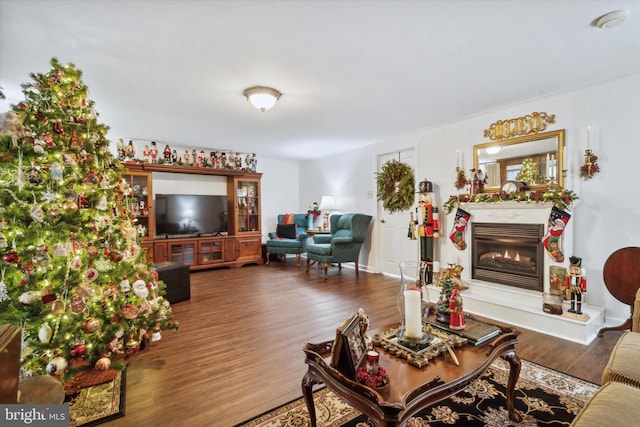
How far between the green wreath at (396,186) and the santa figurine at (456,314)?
10.2 feet

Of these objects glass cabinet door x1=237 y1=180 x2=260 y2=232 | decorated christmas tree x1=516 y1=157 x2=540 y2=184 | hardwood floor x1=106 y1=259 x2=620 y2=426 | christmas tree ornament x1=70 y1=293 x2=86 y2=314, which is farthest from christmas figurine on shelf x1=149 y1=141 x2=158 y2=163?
decorated christmas tree x1=516 y1=157 x2=540 y2=184

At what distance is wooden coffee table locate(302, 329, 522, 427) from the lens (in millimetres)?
1039

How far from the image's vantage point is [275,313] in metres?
3.18

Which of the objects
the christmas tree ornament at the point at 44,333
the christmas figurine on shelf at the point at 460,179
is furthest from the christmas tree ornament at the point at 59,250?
the christmas figurine on shelf at the point at 460,179

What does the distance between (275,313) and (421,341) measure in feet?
6.75

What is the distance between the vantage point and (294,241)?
232 inches

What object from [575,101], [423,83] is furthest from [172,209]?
[575,101]

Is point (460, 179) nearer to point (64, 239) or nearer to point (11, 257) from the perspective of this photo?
point (64, 239)

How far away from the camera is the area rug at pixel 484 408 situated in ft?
5.05

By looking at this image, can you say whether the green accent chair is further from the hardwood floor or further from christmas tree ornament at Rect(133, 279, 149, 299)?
christmas tree ornament at Rect(133, 279, 149, 299)

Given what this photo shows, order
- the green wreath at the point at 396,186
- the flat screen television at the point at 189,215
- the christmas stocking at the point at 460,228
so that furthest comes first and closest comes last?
the flat screen television at the point at 189,215, the green wreath at the point at 396,186, the christmas stocking at the point at 460,228

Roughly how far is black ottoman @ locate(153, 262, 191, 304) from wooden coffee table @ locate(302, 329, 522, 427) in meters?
2.68

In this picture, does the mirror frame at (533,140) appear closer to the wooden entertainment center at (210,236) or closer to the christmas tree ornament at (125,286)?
the christmas tree ornament at (125,286)

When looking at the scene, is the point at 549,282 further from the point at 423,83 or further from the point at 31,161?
the point at 31,161
